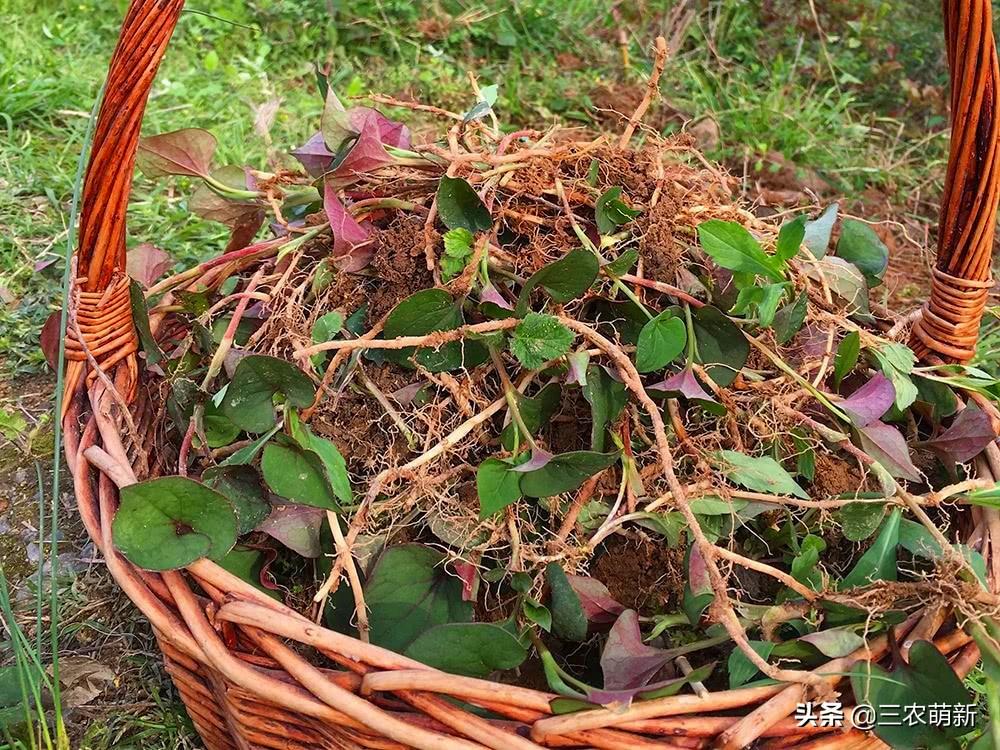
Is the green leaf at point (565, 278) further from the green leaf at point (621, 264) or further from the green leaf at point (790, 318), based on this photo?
the green leaf at point (790, 318)

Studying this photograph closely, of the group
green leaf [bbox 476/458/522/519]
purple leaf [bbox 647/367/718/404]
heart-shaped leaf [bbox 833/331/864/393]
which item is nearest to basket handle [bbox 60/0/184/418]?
green leaf [bbox 476/458/522/519]

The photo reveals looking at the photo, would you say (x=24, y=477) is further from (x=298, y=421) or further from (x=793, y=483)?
(x=793, y=483)

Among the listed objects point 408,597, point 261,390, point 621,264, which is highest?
point 621,264

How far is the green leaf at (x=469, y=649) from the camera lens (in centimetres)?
58

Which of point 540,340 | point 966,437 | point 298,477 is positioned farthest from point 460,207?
point 966,437

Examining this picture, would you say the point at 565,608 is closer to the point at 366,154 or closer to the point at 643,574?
the point at 643,574

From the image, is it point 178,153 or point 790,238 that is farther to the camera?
point 178,153

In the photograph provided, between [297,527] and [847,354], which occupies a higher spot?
[847,354]

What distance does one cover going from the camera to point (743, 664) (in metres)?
0.61

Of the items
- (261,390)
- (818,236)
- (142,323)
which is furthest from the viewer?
(818,236)

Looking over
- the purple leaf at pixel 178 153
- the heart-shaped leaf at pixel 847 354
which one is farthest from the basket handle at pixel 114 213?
the heart-shaped leaf at pixel 847 354

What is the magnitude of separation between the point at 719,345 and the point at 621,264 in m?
0.10

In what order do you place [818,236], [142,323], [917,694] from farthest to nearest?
[818,236] < [142,323] < [917,694]

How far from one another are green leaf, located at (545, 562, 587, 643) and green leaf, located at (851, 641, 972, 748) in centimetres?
18
